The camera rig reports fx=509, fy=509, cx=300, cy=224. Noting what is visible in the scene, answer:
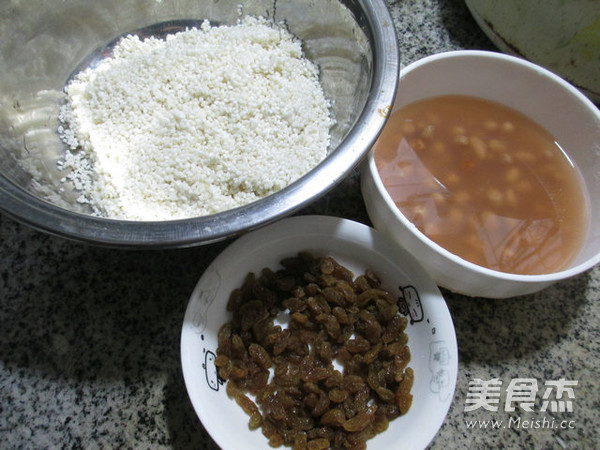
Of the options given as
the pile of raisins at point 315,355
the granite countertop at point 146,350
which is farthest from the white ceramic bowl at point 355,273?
the granite countertop at point 146,350

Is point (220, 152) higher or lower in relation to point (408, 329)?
higher

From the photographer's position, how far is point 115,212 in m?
0.90

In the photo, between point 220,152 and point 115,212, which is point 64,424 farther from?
point 220,152

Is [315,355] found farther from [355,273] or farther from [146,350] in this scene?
[146,350]

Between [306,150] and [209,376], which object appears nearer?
[209,376]

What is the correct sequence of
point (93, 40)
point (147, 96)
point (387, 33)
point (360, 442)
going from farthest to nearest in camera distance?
point (93, 40) → point (147, 96) → point (387, 33) → point (360, 442)

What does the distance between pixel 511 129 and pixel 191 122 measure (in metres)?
0.61

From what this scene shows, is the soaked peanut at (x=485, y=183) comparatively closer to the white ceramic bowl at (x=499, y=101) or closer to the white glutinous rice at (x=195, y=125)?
the white ceramic bowl at (x=499, y=101)

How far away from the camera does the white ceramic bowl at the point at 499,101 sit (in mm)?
813

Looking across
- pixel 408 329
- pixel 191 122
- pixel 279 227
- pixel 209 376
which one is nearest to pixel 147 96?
pixel 191 122

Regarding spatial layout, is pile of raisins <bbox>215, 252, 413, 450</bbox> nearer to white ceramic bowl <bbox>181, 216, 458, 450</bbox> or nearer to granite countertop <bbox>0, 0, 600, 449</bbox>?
white ceramic bowl <bbox>181, 216, 458, 450</bbox>

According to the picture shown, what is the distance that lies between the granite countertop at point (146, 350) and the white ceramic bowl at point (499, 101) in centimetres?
13

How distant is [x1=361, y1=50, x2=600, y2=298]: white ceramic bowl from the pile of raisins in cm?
12

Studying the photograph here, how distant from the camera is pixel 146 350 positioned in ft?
2.94
